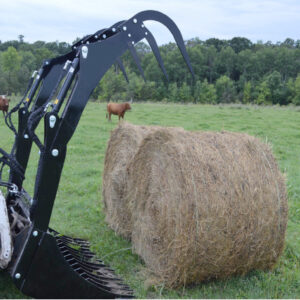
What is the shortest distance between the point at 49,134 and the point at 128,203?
2299mm

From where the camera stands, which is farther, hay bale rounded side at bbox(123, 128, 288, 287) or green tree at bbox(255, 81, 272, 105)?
green tree at bbox(255, 81, 272, 105)

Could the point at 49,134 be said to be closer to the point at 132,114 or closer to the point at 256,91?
the point at 132,114

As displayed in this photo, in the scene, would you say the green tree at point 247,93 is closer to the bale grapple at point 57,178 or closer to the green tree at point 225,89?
the green tree at point 225,89

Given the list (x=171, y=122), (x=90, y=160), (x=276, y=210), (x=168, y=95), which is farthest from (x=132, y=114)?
(x=168, y=95)

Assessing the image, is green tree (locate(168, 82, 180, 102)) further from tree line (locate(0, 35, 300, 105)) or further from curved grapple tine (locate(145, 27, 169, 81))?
curved grapple tine (locate(145, 27, 169, 81))

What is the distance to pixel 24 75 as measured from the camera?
160ft

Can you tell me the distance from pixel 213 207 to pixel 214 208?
0.01 m

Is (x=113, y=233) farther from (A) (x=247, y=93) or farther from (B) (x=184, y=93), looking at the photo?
(A) (x=247, y=93)

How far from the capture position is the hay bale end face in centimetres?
339

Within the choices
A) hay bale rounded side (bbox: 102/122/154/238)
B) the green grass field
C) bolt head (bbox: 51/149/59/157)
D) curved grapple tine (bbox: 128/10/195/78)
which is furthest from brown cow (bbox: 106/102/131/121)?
bolt head (bbox: 51/149/59/157)

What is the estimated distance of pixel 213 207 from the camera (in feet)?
11.1

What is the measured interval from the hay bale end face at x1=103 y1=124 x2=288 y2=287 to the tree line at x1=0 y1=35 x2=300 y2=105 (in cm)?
4397

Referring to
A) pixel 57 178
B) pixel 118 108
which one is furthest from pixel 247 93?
pixel 57 178

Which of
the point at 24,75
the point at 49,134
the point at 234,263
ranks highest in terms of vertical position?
the point at 24,75
